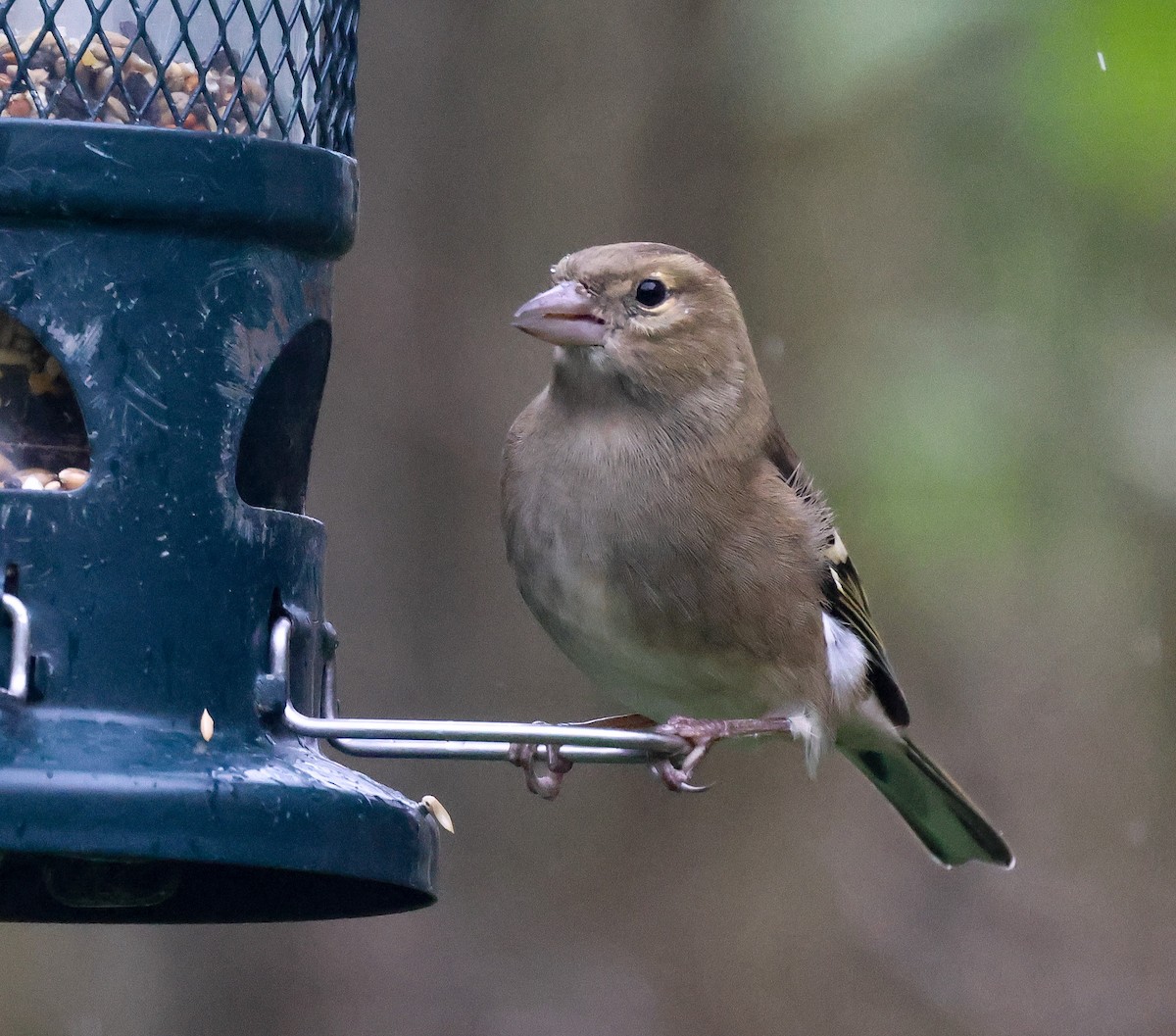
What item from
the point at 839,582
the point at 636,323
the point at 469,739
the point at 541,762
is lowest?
the point at 541,762

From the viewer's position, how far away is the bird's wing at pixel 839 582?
5.54m

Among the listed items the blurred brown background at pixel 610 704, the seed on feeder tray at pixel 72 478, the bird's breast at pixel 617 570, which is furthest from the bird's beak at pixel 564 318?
the blurred brown background at pixel 610 704

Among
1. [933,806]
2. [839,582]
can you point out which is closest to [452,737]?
[839,582]

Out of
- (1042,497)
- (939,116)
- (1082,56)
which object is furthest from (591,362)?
(939,116)

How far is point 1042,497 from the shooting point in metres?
6.89

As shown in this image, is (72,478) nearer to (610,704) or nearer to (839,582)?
(839,582)

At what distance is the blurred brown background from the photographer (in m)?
7.88

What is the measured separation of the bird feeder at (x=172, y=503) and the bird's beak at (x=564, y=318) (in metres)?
0.69

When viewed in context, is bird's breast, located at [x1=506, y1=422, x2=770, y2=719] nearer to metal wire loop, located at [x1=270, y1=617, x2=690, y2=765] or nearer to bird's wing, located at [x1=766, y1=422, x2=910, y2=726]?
bird's wing, located at [x1=766, y1=422, x2=910, y2=726]

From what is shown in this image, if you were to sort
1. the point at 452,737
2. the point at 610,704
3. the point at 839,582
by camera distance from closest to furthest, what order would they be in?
1. the point at 452,737
2. the point at 839,582
3. the point at 610,704

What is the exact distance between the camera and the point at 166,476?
3.77m

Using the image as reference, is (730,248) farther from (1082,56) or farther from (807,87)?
(1082,56)

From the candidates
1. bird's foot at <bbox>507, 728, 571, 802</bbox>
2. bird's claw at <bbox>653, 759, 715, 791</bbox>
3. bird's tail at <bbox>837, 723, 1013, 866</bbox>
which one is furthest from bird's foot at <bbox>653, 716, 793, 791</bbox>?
bird's tail at <bbox>837, 723, 1013, 866</bbox>

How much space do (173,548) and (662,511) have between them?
1.52 meters
